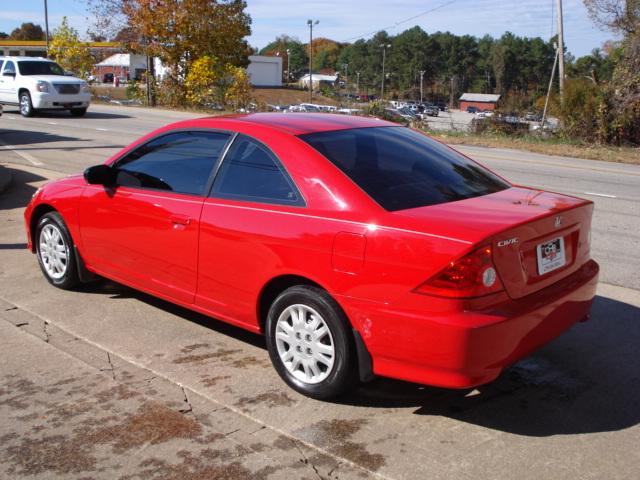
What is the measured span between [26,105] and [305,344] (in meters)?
23.8

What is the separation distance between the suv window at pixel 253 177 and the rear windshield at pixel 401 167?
0.28m

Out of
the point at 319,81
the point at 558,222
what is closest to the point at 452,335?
the point at 558,222

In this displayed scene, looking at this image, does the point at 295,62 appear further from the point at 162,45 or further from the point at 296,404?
the point at 296,404

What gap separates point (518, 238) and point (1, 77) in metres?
25.6

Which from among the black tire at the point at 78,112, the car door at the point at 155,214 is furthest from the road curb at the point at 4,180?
the black tire at the point at 78,112

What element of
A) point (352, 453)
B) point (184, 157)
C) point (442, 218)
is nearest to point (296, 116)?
point (184, 157)

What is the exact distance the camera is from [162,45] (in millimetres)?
34625

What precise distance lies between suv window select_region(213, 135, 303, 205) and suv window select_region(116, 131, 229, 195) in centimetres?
15

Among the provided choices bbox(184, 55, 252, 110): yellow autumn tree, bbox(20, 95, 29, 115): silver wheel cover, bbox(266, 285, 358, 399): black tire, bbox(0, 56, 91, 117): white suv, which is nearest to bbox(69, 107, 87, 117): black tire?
bbox(0, 56, 91, 117): white suv

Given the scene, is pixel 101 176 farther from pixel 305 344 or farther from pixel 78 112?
pixel 78 112

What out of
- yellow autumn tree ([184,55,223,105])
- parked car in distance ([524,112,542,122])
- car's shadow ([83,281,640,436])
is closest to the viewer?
car's shadow ([83,281,640,436])

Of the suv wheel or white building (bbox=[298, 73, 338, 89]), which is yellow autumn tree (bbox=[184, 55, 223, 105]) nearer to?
the suv wheel

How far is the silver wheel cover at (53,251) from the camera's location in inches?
235

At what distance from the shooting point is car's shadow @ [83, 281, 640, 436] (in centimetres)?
388
